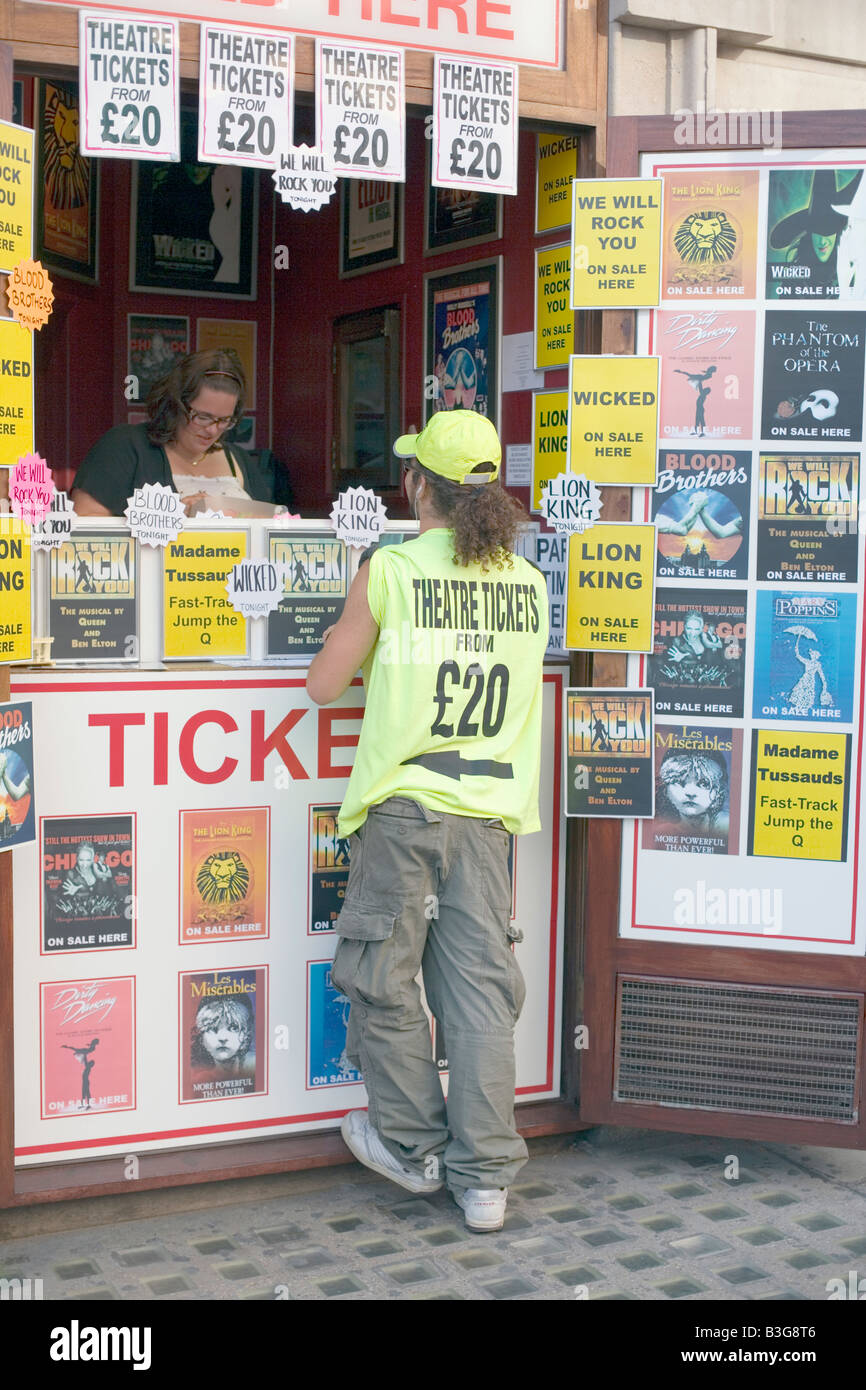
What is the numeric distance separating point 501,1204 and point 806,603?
5.28 ft

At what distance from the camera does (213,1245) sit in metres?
3.22

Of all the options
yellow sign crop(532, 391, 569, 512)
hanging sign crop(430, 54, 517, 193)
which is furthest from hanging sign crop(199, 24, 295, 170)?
yellow sign crop(532, 391, 569, 512)

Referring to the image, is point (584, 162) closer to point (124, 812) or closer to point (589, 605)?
point (589, 605)

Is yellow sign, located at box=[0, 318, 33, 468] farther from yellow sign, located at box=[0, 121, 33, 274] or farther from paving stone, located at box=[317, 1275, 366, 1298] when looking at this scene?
paving stone, located at box=[317, 1275, 366, 1298]

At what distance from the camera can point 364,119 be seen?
3344 millimetres

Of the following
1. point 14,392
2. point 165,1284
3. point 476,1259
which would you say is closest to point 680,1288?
point 476,1259

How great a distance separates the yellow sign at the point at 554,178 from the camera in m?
3.88

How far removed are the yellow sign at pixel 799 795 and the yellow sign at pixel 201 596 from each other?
4.42ft

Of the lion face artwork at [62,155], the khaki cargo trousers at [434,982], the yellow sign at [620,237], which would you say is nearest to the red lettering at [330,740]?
the khaki cargo trousers at [434,982]

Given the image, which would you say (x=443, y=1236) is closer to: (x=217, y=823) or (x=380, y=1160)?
(x=380, y=1160)

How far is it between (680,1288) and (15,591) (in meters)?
2.03

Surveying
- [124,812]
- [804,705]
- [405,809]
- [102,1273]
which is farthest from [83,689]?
[804,705]

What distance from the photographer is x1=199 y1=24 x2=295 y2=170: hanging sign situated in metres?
3.17

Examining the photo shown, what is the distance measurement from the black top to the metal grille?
1811mm
